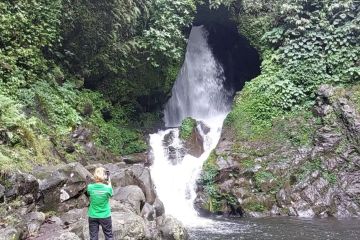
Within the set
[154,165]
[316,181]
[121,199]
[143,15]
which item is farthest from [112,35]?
[316,181]

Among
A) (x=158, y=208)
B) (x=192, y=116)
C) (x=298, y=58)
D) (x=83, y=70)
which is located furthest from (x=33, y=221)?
(x=192, y=116)

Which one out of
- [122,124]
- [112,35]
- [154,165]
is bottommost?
[154,165]

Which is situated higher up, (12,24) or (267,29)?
(267,29)

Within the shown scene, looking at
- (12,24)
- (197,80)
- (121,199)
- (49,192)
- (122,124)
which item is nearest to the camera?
(49,192)

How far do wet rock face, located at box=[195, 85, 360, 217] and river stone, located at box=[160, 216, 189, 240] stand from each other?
4568 millimetres

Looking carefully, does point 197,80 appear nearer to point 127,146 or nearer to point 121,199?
point 127,146

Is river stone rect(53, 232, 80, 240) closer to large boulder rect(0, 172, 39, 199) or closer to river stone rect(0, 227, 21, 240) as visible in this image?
river stone rect(0, 227, 21, 240)

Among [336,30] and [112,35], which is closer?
[112,35]

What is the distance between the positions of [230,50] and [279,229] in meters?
15.8

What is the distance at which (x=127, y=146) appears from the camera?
58.1 ft

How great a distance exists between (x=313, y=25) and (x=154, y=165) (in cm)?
1013

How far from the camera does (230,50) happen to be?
1012 inches

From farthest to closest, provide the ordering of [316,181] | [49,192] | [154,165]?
[154,165] < [316,181] < [49,192]

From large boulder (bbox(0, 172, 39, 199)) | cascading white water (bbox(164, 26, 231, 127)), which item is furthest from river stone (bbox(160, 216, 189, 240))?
cascading white water (bbox(164, 26, 231, 127))
